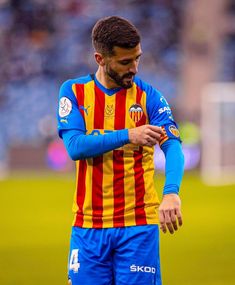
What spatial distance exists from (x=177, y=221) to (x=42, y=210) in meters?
10.3

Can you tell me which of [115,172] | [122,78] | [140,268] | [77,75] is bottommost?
[140,268]

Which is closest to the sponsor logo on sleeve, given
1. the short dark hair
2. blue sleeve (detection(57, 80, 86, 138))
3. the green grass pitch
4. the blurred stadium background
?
blue sleeve (detection(57, 80, 86, 138))

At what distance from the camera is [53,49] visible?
24.4m

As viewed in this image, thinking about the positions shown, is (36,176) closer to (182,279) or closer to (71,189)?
(71,189)

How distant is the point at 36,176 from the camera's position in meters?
20.0

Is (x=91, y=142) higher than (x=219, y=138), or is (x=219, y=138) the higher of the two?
(x=219, y=138)

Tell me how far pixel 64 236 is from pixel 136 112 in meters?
7.07

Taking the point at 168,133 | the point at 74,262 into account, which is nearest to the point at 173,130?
the point at 168,133

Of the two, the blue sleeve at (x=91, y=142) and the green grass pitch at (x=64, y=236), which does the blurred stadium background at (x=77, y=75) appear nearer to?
the green grass pitch at (x=64, y=236)

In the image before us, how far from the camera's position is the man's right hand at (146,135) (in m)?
4.08

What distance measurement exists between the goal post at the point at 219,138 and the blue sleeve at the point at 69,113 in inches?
588

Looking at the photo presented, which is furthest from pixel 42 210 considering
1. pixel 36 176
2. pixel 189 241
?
pixel 36 176

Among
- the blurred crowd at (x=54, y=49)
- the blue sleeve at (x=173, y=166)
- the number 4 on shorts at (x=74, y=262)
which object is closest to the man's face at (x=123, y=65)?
the blue sleeve at (x=173, y=166)

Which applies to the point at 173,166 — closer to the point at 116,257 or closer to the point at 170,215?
the point at 170,215
